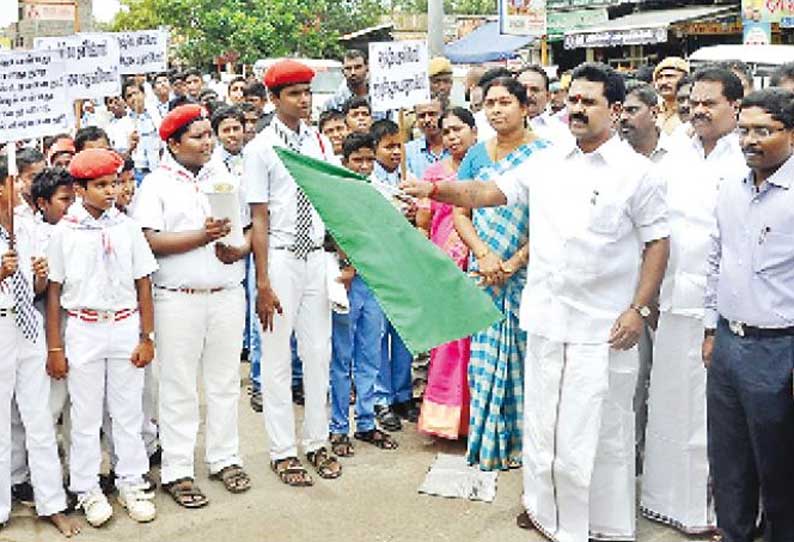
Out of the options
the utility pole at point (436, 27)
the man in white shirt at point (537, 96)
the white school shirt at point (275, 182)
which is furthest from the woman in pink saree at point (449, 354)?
the utility pole at point (436, 27)

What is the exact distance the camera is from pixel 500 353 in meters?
5.13

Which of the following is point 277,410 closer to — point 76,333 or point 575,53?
point 76,333

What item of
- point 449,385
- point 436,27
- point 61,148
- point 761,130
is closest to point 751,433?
point 761,130

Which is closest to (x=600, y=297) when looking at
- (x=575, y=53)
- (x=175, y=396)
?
(x=175, y=396)

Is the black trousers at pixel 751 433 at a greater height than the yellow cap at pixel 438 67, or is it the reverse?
the yellow cap at pixel 438 67

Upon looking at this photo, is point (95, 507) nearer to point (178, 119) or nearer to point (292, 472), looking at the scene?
point (292, 472)

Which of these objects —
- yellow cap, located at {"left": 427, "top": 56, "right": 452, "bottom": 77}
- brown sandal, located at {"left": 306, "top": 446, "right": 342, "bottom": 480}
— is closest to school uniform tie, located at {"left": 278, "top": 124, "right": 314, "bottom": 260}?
brown sandal, located at {"left": 306, "top": 446, "right": 342, "bottom": 480}

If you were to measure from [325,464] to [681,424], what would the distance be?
1.84m

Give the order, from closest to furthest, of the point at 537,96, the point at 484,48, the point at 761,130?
1. the point at 761,130
2. the point at 537,96
3. the point at 484,48

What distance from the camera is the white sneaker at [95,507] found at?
4625mm

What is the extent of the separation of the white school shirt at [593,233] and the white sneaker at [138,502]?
6.69 feet

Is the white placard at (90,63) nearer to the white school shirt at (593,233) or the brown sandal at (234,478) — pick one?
the brown sandal at (234,478)

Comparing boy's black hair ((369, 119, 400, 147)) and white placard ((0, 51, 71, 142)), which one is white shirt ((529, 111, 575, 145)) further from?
white placard ((0, 51, 71, 142))

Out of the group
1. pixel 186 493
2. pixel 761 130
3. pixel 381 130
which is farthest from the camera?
pixel 381 130
